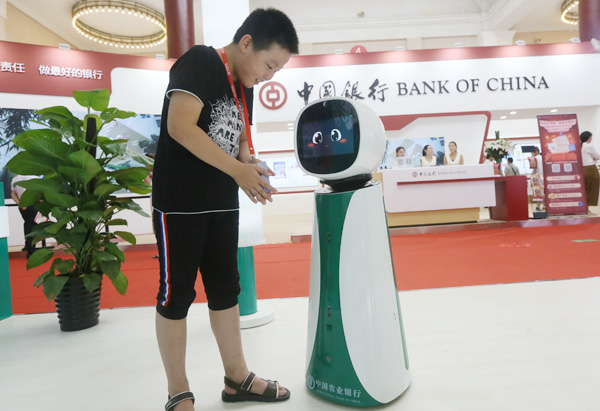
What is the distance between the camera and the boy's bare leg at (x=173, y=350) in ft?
3.22

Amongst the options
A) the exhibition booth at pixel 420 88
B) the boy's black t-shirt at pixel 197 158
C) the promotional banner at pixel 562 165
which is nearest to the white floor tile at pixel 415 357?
the boy's black t-shirt at pixel 197 158

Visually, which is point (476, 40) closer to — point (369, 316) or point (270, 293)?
point (270, 293)

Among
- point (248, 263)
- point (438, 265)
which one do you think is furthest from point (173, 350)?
point (438, 265)

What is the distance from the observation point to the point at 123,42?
1010 centimetres

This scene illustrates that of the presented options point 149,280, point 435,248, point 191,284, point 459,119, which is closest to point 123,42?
point 459,119

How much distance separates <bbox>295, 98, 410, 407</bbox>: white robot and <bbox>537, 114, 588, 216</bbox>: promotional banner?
559 cm

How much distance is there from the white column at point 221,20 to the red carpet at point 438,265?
56.9 inches

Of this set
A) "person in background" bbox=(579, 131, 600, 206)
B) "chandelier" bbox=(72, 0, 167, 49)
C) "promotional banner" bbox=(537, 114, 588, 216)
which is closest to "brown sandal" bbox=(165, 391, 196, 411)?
"promotional banner" bbox=(537, 114, 588, 216)

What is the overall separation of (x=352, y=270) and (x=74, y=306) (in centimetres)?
151

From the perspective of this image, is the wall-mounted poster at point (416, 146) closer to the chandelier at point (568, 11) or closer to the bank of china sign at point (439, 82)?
the bank of china sign at point (439, 82)

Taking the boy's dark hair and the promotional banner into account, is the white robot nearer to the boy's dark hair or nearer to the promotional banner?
the boy's dark hair

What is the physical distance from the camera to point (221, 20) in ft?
5.95

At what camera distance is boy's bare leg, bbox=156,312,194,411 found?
982mm

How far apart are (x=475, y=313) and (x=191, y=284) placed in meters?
1.36
